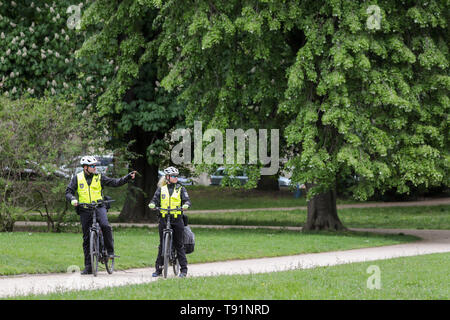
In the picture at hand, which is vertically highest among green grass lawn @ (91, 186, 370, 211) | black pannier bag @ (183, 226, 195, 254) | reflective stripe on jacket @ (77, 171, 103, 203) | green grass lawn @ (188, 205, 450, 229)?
reflective stripe on jacket @ (77, 171, 103, 203)

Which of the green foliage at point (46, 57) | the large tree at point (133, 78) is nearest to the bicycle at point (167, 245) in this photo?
the large tree at point (133, 78)

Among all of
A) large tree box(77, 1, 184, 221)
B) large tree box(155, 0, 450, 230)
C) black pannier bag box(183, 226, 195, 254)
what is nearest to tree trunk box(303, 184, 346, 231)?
large tree box(155, 0, 450, 230)

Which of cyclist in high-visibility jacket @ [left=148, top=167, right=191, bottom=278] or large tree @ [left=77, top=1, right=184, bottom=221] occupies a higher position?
large tree @ [left=77, top=1, right=184, bottom=221]

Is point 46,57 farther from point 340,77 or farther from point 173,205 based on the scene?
point 173,205

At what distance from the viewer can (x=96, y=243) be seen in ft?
42.2

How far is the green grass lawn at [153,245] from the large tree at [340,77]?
1.62 meters

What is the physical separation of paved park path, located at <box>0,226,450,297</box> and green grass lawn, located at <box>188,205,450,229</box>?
7648 mm

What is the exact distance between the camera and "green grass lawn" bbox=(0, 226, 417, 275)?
14344mm

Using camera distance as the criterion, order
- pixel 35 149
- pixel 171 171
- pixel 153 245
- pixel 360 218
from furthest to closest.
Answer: pixel 360 218
pixel 35 149
pixel 153 245
pixel 171 171

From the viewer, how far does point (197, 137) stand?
22250 millimetres

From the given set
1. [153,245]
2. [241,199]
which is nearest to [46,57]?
[153,245]

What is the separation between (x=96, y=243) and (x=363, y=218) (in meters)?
20.9

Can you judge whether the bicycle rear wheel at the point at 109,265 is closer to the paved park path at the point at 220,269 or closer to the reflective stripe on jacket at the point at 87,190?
the paved park path at the point at 220,269

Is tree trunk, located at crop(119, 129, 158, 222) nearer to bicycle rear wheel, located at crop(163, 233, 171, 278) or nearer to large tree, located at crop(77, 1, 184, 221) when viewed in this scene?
large tree, located at crop(77, 1, 184, 221)
